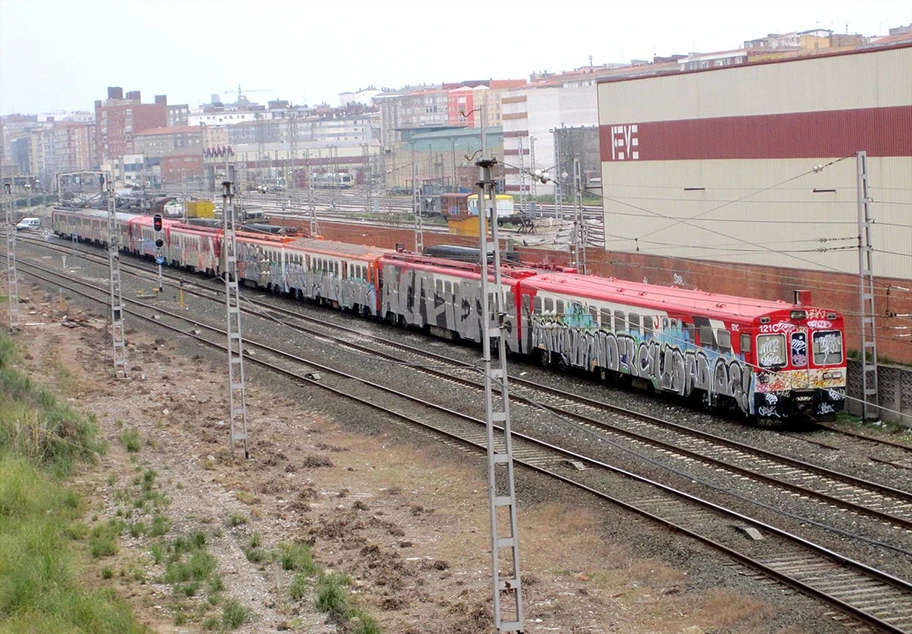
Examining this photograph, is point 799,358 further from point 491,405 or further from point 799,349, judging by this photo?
point 491,405

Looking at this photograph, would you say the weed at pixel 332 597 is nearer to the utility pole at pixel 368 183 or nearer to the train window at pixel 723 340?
the train window at pixel 723 340

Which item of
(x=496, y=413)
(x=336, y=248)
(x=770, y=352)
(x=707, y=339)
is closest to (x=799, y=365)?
(x=770, y=352)

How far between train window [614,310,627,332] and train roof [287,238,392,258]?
15.5 meters

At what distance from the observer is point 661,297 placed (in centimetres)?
2694

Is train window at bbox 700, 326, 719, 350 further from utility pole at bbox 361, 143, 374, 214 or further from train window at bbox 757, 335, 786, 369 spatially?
utility pole at bbox 361, 143, 374, 214

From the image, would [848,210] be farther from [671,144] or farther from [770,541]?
[770,541]

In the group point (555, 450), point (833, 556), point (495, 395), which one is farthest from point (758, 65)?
point (833, 556)

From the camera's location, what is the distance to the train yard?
1495 centimetres

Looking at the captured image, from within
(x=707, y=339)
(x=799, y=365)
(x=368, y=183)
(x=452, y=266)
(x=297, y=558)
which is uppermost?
(x=368, y=183)

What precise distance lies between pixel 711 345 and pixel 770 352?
1479mm

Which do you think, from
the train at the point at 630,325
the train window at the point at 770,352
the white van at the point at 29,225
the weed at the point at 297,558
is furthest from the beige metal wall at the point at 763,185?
the white van at the point at 29,225

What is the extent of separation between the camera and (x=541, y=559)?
16234 mm

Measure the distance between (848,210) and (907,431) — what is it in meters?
10.9

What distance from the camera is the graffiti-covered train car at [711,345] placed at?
23453 millimetres
